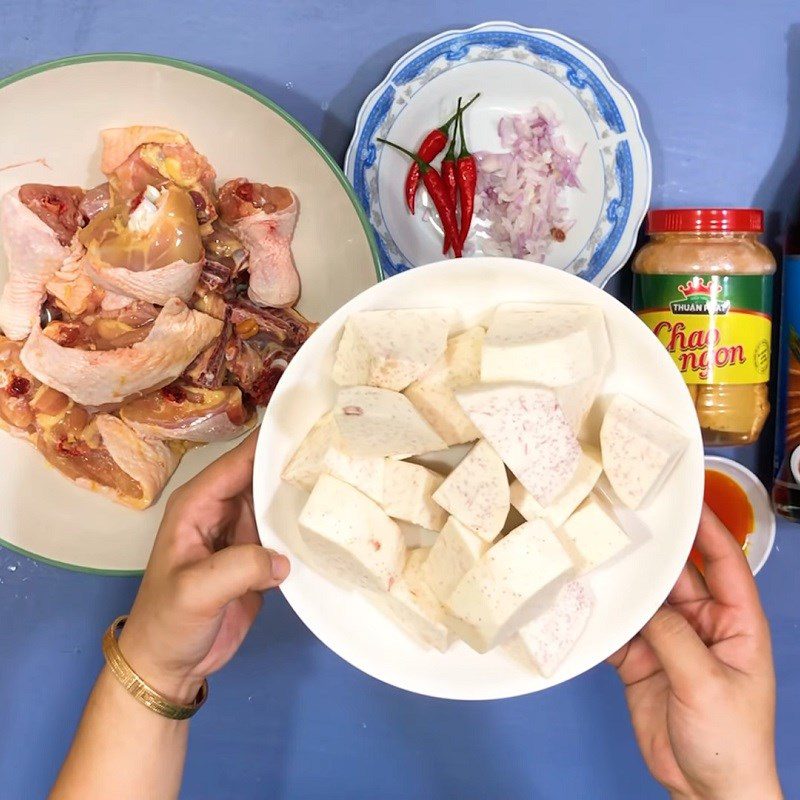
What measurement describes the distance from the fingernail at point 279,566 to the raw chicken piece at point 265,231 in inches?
18.4

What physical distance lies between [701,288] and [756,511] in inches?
21.2

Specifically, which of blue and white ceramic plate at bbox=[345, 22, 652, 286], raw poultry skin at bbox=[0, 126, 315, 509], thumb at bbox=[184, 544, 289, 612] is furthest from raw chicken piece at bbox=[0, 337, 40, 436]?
blue and white ceramic plate at bbox=[345, 22, 652, 286]

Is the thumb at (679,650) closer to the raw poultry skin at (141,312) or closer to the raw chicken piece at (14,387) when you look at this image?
the raw poultry skin at (141,312)

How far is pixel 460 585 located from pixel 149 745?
66 centimetres

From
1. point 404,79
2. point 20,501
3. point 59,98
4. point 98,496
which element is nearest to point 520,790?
point 98,496

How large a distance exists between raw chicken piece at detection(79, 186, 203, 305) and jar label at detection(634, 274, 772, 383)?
2.77 ft

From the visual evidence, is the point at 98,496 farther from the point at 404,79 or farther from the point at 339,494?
the point at 404,79

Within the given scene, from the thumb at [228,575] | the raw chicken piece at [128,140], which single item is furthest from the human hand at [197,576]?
the raw chicken piece at [128,140]

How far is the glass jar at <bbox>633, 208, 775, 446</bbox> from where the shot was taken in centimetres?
131

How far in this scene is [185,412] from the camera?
1329mm

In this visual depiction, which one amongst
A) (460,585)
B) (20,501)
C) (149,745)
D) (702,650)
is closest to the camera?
(460,585)

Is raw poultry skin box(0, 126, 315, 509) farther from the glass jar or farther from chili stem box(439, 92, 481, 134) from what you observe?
the glass jar

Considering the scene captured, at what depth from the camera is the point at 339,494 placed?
1044mm

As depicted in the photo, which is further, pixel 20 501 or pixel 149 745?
pixel 20 501
